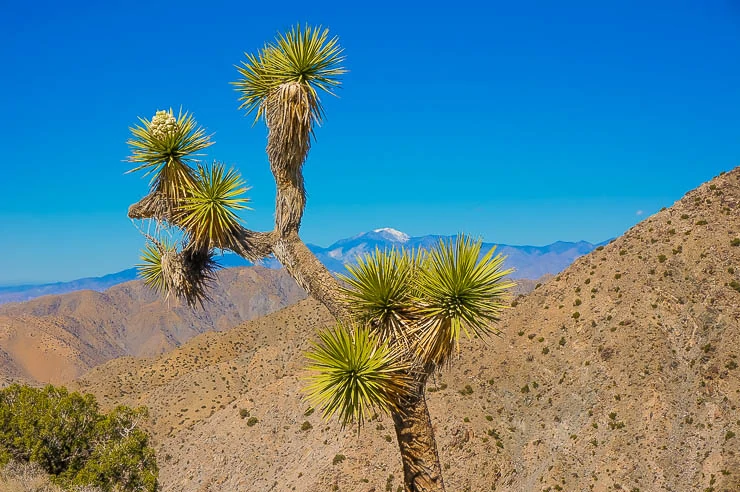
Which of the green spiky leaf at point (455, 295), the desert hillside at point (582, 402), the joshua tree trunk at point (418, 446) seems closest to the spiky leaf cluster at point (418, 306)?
the green spiky leaf at point (455, 295)

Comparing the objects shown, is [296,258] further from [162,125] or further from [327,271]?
[162,125]

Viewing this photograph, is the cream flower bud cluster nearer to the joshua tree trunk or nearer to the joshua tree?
the joshua tree

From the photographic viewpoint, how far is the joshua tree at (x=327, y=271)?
958 centimetres

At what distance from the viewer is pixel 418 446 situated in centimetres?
1070

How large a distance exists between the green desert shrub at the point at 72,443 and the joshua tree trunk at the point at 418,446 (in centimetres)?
1347

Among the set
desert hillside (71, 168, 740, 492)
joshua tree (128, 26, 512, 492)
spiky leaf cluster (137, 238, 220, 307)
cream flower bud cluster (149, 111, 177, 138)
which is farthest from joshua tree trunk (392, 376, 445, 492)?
desert hillside (71, 168, 740, 492)

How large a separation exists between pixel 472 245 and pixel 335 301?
7.75ft

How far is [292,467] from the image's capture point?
97.3 feet

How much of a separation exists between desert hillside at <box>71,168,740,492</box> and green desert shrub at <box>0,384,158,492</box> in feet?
25.9

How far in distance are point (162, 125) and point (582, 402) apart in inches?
1051

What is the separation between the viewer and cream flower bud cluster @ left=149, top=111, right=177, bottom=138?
11.0m

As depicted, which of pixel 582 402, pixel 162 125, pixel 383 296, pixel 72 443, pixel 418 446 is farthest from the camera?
pixel 582 402

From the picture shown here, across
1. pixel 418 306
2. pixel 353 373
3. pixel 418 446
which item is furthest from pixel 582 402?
pixel 353 373

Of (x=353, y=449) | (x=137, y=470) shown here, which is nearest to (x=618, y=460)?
(x=353, y=449)
